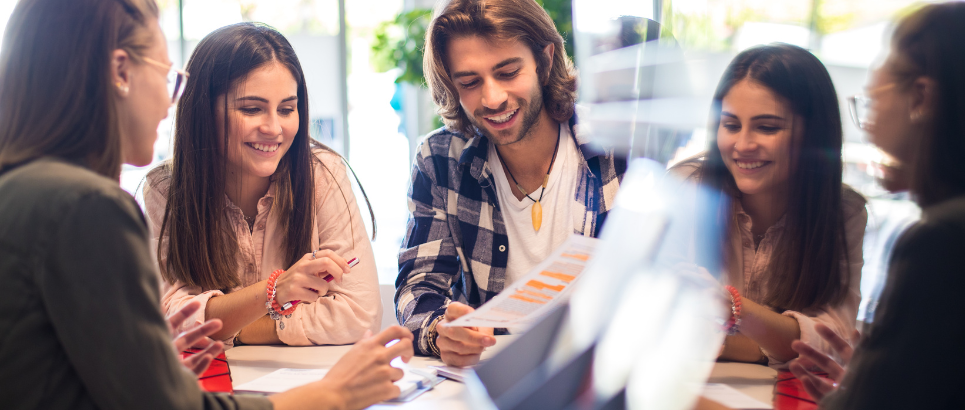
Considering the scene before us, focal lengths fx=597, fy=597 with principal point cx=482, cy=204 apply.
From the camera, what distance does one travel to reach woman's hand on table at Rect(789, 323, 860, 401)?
530 mm

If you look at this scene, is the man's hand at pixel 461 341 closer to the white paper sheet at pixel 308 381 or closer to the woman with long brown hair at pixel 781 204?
the white paper sheet at pixel 308 381

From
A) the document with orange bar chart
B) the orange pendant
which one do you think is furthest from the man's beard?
the document with orange bar chart

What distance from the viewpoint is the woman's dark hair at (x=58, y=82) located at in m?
0.61

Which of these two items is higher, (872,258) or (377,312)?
(872,258)

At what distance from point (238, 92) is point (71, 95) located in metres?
0.82

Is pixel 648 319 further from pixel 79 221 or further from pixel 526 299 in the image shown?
pixel 79 221

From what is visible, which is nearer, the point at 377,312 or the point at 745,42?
the point at 745,42

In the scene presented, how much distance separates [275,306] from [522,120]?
0.76 metres

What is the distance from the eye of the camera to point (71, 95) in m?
0.61

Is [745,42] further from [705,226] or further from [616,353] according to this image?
[616,353]

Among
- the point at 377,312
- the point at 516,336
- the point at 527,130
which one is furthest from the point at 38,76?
the point at 527,130

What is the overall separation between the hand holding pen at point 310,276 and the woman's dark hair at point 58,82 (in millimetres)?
638

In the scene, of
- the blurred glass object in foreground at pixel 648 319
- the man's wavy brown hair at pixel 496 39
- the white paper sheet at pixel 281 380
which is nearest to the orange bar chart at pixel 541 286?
the blurred glass object in foreground at pixel 648 319

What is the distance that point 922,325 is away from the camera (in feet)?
1.44
